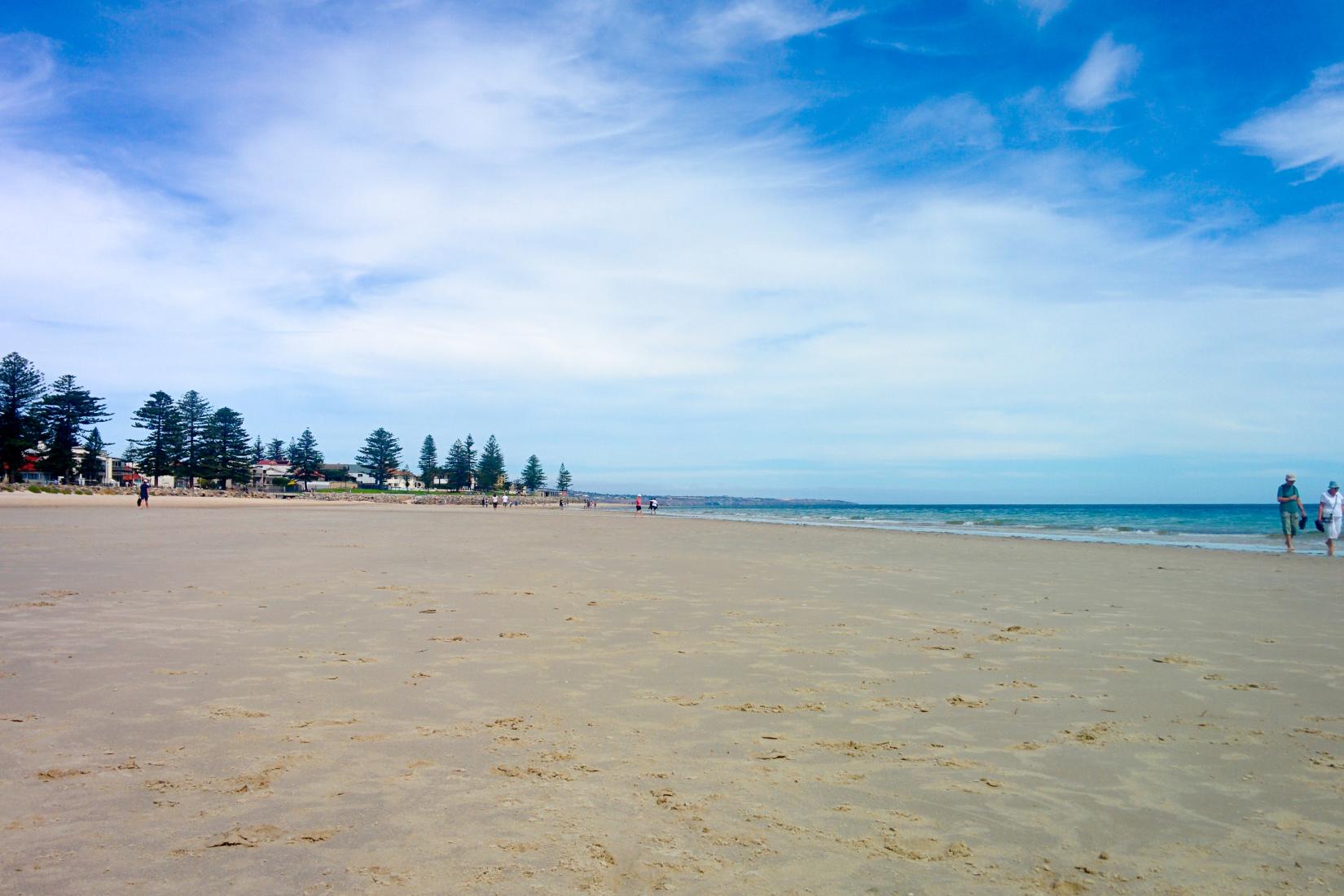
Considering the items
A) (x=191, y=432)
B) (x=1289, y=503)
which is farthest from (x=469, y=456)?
(x=1289, y=503)

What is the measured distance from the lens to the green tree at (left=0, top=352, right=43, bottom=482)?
6600cm

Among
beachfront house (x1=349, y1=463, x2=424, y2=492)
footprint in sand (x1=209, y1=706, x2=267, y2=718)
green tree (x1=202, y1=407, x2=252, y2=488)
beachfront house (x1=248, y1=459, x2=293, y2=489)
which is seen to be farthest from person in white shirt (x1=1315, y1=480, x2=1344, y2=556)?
beachfront house (x1=349, y1=463, x2=424, y2=492)

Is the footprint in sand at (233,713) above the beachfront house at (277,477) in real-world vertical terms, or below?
below

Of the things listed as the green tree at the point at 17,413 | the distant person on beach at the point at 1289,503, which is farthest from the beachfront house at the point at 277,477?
the distant person on beach at the point at 1289,503

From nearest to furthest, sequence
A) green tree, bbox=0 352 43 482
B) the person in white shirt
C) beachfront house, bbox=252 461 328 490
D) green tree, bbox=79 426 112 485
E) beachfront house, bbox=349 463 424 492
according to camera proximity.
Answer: the person in white shirt < green tree, bbox=0 352 43 482 < green tree, bbox=79 426 112 485 < beachfront house, bbox=252 461 328 490 < beachfront house, bbox=349 463 424 492

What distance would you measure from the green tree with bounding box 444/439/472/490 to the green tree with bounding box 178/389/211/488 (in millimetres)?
53639

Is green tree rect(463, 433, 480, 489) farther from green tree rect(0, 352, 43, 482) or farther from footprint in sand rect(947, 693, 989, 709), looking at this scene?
footprint in sand rect(947, 693, 989, 709)

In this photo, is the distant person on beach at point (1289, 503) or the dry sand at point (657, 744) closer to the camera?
the dry sand at point (657, 744)

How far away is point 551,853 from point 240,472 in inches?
4262

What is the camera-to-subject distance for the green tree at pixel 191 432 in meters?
90.9

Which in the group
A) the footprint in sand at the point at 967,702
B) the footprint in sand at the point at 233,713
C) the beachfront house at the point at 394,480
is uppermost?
the beachfront house at the point at 394,480

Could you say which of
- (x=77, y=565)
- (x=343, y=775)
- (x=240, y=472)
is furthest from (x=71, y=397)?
(x=343, y=775)

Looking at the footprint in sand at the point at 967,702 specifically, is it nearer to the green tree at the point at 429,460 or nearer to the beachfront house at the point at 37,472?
the beachfront house at the point at 37,472

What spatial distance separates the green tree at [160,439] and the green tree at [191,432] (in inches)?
16.5
